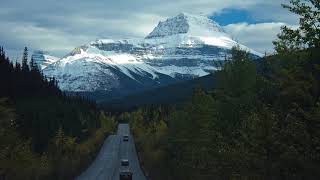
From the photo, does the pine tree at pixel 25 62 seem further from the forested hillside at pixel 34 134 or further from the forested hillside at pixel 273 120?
the forested hillside at pixel 273 120

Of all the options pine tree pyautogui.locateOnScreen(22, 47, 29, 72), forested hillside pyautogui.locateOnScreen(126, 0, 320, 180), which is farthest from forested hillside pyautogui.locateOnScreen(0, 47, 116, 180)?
forested hillside pyautogui.locateOnScreen(126, 0, 320, 180)

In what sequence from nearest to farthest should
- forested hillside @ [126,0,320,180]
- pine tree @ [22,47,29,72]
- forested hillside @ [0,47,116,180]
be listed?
1. forested hillside @ [126,0,320,180]
2. forested hillside @ [0,47,116,180]
3. pine tree @ [22,47,29,72]

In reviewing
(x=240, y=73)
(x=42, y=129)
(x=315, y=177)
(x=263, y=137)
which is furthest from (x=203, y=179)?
(x=42, y=129)

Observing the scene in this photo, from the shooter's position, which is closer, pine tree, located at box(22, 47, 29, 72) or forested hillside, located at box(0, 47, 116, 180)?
forested hillside, located at box(0, 47, 116, 180)

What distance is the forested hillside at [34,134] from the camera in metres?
42.5

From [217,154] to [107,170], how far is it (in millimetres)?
63043

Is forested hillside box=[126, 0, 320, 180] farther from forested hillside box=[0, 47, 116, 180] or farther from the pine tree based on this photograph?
the pine tree

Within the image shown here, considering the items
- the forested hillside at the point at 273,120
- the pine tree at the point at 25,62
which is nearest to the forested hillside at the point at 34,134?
the pine tree at the point at 25,62

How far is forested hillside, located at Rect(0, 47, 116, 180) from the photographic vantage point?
42531mm

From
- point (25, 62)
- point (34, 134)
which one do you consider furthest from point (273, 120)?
point (25, 62)

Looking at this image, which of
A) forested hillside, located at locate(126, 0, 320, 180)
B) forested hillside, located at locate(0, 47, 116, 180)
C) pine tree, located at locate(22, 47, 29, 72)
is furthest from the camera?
pine tree, located at locate(22, 47, 29, 72)

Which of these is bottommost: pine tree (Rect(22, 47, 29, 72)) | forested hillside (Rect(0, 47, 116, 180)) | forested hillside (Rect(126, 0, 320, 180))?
forested hillside (Rect(0, 47, 116, 180))

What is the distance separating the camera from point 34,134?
81500 mm

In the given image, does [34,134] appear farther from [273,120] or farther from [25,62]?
[25,62]
